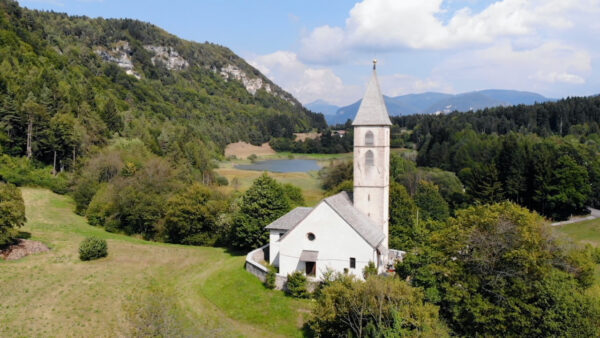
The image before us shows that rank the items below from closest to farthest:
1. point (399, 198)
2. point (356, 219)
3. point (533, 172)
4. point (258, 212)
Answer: point (356, 219)
point (258, 212)
point (399, 198)
point (533, 172)

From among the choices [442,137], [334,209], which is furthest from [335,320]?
[442,137]

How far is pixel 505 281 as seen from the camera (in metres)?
23.6

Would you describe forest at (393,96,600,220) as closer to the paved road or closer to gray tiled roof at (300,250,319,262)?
the paved road

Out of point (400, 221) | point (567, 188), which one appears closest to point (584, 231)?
point (567, 188)

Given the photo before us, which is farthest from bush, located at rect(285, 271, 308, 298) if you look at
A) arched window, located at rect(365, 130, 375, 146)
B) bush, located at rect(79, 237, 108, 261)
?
bush, located at rect(79, 237, 108, 261)

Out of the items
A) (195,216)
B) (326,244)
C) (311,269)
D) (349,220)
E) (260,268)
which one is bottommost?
(260,268)

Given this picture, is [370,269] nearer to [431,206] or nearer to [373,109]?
[373,109]

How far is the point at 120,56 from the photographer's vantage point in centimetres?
19062

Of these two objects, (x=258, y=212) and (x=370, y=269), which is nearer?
(x=370, y=269)

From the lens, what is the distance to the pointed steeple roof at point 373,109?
1315 inches

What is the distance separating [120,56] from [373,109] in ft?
612

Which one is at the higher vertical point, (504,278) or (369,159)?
(369,159)

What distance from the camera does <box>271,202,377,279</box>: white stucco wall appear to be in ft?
95.6

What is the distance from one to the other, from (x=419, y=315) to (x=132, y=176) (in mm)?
46005
